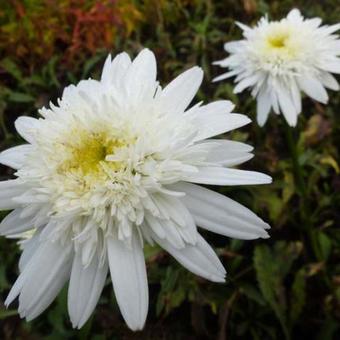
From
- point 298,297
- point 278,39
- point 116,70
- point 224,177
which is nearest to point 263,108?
point 278,39

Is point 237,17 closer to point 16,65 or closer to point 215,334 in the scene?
point 16,65

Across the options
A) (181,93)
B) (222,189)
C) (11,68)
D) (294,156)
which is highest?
(181,93)

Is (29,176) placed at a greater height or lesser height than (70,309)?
greater

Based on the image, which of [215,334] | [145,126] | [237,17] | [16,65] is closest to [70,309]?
[145,126]

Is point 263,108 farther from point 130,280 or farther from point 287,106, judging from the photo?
point 130,280

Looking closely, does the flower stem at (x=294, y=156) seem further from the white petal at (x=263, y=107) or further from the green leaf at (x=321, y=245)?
the green leaf at (x=321, y=245)

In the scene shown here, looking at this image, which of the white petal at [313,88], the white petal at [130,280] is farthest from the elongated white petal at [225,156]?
the white petal at [313,88]
